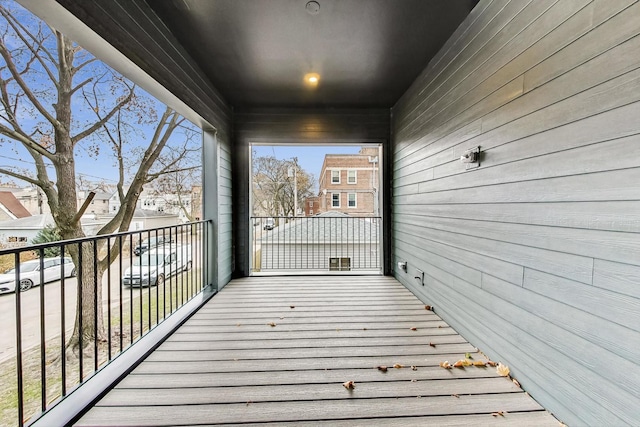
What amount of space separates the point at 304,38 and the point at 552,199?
2.29 metres

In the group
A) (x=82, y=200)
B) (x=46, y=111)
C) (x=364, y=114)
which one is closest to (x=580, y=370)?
(x=364, y=114)

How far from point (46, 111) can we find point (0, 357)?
2.79m

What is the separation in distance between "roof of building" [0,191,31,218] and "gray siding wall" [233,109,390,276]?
219cm

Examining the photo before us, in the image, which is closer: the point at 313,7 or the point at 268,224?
the point at 313,7

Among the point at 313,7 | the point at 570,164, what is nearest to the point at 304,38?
the point at 313,7

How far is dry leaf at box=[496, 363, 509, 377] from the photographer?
5.67 ft

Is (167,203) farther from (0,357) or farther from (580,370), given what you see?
(580,370)

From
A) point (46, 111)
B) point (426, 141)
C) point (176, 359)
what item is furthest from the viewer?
point (46, 111)

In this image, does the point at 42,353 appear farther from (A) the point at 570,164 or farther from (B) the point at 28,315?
(A) the point at 570,164

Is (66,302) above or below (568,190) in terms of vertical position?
below

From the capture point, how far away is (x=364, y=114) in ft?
13.6

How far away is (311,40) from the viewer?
8.07 ft

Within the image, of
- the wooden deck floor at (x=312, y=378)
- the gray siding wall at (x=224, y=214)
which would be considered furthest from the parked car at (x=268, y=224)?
the wooden deck floor at (x=312, y=378)

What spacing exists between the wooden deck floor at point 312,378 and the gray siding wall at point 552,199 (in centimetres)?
32
